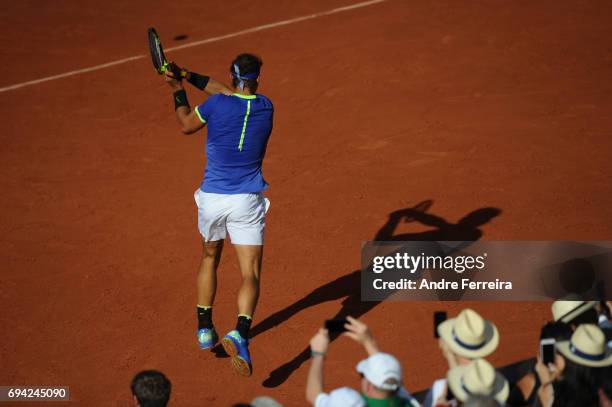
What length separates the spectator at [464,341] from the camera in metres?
6.61

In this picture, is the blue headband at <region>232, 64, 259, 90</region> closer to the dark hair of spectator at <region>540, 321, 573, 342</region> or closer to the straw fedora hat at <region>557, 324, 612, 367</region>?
the dark hair of spectator at <region>540, 321, 573, 342</region>

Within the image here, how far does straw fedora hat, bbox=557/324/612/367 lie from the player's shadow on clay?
3.12 m

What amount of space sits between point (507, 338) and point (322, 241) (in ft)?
8.66

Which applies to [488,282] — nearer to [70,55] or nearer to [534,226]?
[534,226]

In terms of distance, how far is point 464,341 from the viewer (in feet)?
21.8

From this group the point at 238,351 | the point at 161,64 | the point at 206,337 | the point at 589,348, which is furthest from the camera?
the point at 206,337

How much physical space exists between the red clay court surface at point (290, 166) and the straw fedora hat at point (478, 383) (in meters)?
2.37

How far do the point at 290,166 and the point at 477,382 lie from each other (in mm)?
6789

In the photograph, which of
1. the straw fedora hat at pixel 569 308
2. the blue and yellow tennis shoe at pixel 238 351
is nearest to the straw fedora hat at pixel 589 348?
the straw fedora hat at pixel 569 308

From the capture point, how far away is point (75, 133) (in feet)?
44.1

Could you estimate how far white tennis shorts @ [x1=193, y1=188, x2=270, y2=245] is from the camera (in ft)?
28.0

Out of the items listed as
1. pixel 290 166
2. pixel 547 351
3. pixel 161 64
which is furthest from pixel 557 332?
pixel 290 166

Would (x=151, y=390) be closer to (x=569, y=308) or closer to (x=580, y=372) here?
(x=580, y=372)

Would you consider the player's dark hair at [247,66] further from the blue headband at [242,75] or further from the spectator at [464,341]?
the spectator at [464,341]
